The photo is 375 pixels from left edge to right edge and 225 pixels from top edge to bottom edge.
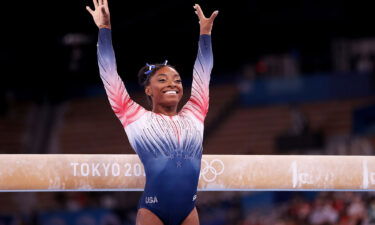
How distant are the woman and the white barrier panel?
2.29 feet

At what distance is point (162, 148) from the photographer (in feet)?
14.4

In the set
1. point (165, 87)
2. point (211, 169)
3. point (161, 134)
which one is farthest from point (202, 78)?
point (211, 169)

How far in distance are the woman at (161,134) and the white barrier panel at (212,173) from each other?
2.29 feet

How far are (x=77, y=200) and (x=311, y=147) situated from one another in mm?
5858

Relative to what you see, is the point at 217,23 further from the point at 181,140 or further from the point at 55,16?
the point at 181,140

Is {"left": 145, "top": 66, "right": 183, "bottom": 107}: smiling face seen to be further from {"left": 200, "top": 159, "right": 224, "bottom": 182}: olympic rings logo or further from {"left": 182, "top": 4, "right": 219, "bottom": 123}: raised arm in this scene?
{"left": 200, "top": 159, "right": 224, "bottom": 182}: olympic rings logo

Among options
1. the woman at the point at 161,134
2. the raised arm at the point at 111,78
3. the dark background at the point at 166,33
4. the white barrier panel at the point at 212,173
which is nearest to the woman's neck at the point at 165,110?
the woman at the point at 161,134

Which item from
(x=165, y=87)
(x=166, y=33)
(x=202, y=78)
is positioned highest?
(x=166, y=33)

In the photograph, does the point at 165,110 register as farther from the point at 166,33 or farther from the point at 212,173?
the point at 166,33

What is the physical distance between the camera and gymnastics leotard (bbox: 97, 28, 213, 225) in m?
4.31

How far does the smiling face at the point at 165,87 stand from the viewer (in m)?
4.54

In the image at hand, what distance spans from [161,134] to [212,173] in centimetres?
100

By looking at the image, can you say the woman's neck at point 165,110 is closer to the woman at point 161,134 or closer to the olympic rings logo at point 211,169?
the woman at point 161,134

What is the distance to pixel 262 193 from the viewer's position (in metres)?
14.1
